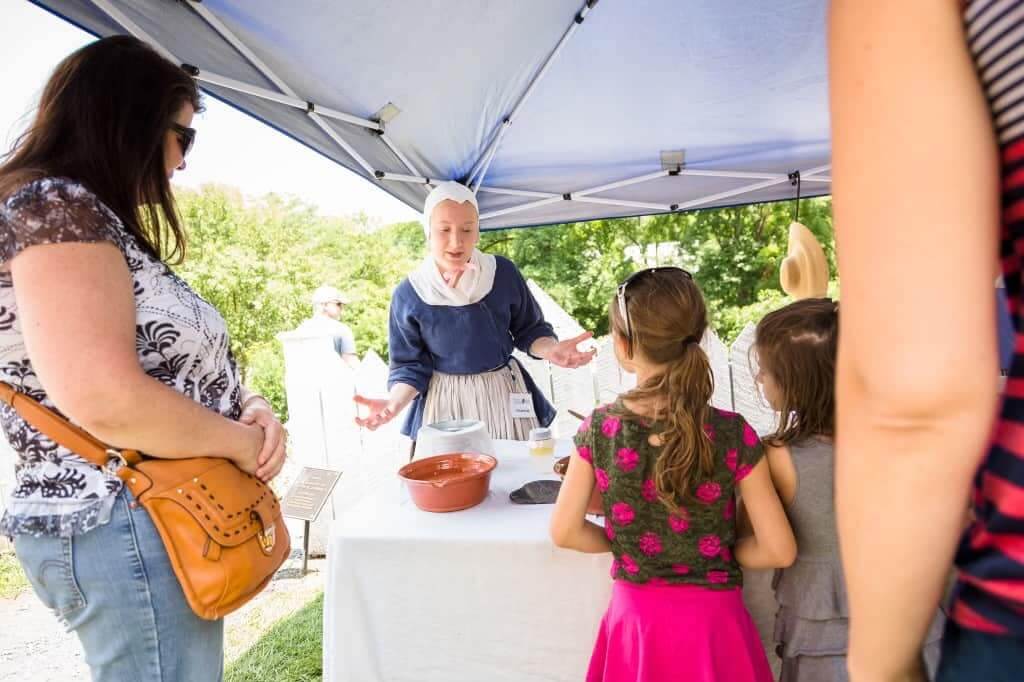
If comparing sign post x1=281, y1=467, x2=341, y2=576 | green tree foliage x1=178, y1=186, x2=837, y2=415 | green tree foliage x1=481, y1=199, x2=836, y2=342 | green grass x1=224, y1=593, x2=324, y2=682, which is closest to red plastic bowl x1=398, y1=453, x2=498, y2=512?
sign post x1=281, y1=467, x2=341, y2=576

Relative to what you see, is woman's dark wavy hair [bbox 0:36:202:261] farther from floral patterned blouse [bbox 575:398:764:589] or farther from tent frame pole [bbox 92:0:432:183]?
floral patterned blouse [bbox 575:398:764:589]

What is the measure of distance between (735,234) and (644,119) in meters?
10.6

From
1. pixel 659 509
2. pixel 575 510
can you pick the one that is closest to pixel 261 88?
pixel 575 510

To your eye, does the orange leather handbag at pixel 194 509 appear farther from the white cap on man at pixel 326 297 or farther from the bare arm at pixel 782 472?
the white cap on man at pixel 326 297

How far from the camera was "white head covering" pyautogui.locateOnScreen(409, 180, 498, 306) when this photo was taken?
2605mm

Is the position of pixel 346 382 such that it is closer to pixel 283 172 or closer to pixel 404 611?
pixel 404 611

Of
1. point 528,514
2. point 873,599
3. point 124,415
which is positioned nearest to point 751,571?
point 528,514

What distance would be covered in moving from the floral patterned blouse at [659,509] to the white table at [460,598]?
0.51 ft

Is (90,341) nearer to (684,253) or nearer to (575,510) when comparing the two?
(575,510)

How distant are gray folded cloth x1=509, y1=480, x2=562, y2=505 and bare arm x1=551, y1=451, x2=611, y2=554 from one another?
0.88ft

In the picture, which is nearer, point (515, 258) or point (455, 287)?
point (455, 287)

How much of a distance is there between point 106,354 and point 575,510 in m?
0.94

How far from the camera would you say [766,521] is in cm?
119

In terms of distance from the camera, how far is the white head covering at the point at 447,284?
2.61 metres
